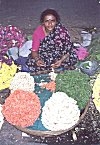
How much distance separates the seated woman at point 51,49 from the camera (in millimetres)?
4246

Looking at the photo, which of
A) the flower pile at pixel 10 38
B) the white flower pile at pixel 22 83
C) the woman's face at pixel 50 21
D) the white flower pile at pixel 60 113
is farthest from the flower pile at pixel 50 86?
the flower pile at pixel 10 38

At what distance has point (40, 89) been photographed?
391cm

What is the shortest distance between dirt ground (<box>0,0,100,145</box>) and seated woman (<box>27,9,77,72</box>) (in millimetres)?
706

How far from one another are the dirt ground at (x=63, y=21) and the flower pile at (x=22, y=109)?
361 millimetres

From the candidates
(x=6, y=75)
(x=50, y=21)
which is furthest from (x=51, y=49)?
(x=6, y=75)

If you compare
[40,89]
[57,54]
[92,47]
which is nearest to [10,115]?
[40,89]

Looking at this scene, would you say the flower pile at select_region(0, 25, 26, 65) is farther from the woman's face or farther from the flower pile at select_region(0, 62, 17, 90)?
the flower pile at select_region(0, 62, 17, 90)

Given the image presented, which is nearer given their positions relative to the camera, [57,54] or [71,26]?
[57,54]

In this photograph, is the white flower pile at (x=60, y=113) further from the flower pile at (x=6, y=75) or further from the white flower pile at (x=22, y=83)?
the flower pile at (x=6, y=75)

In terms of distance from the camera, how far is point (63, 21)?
575 cm

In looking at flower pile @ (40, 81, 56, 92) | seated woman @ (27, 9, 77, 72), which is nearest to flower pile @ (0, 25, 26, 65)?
seated woman @ (27, 9, 77, 72)

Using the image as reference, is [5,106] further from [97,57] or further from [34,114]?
[97,57]

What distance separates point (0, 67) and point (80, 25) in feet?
6.73

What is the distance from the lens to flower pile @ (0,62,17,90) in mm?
3650
